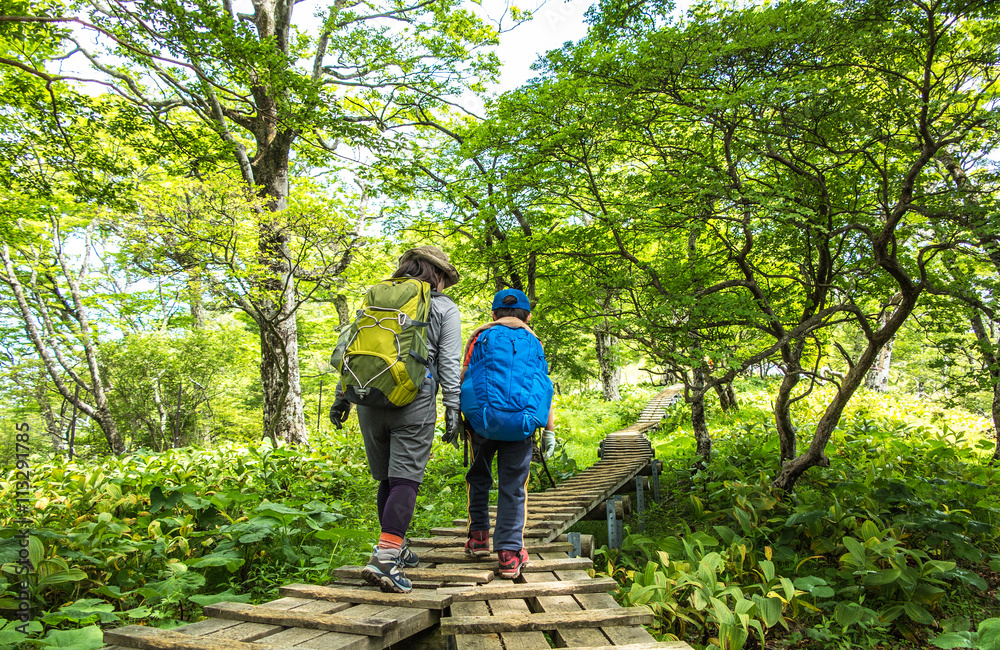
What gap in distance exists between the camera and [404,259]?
3.36 m

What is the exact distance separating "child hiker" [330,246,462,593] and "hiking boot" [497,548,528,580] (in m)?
0.59

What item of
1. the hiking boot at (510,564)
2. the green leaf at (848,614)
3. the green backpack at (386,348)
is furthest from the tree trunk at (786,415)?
the green backpack at (386,348)

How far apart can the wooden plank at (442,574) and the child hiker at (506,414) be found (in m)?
0.17

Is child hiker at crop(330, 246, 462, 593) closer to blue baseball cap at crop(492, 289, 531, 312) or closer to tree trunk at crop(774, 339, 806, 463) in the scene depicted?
blue baseball cap at crop(492, 289, 531, 312)

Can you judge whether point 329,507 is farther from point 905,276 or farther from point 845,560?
point 905,276

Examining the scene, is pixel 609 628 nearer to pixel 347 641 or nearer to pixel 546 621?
pixel 546 621

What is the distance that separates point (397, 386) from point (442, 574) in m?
1.19

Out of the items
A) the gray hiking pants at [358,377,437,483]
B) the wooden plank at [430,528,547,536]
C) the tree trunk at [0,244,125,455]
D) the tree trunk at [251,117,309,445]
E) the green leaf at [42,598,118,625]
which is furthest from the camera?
the tree trunk at [0,244,125,455]

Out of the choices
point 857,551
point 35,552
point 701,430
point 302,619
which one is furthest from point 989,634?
point 35,552

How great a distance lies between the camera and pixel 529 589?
275 centimetres

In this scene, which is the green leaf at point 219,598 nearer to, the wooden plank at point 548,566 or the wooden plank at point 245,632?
the wooden plank at point 245,632

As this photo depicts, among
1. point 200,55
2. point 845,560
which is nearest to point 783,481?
point 845,560

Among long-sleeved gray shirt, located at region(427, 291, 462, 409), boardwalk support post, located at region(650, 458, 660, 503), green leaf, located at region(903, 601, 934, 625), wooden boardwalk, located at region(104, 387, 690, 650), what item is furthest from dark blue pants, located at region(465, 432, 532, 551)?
boardwalk support post, located at region(650, 458, 660, 503)

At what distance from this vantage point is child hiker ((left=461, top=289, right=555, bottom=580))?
10.0 feet
